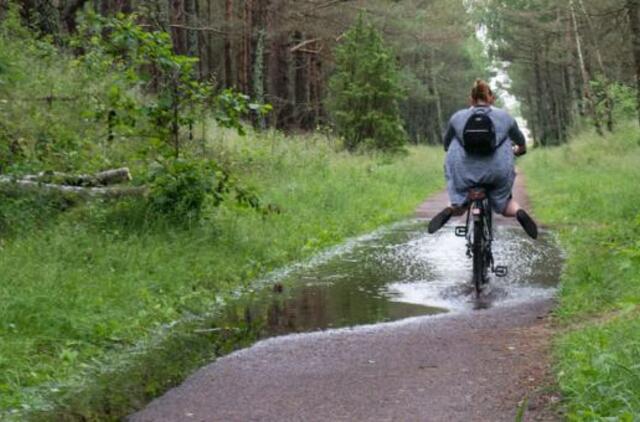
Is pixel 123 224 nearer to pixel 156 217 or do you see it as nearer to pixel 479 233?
pixel 156 217

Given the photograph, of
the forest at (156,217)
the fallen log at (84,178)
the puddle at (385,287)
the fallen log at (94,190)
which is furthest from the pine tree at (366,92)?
the fallen log at (94,190)

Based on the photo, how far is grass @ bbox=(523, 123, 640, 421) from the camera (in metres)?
4.20

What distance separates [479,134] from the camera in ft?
26.1

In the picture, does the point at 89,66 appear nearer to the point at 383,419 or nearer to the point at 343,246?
the point at 343,246

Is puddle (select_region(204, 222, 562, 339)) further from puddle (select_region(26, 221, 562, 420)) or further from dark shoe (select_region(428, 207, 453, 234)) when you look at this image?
dark shoe (select_region(428, 207, 453, 234))

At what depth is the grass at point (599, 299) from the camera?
4203 millimetres

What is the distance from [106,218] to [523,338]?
204 inches

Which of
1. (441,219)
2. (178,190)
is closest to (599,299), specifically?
(441,219)

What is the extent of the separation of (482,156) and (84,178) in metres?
5.05

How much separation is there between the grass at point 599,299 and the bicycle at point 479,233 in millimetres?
759

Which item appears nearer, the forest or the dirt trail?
the dirt trail

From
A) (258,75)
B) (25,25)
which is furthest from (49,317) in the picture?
(258,75)

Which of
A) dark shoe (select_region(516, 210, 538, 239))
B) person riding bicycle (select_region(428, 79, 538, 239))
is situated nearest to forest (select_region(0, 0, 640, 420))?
dark shoe (select_region(516, 210, 538, 239))

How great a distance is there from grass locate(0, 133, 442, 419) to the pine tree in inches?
584
